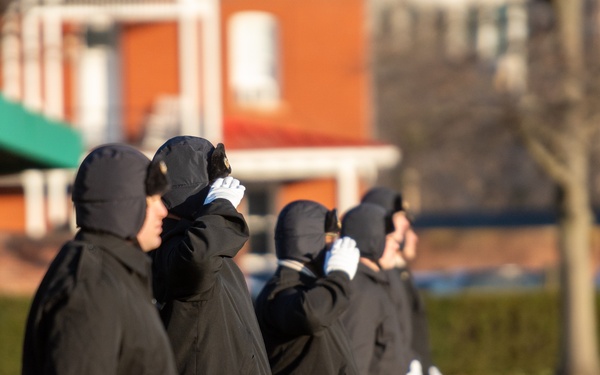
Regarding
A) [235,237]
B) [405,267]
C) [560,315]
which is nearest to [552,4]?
[560,315]

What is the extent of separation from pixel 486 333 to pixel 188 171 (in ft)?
46.8

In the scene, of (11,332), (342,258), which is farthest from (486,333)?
(342,258)

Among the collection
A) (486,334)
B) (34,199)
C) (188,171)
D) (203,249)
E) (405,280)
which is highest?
(188,171)

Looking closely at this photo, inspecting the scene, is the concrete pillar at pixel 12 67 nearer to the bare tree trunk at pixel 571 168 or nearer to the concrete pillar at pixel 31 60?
the concrete pillar at pixel 31 60

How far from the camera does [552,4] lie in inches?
767

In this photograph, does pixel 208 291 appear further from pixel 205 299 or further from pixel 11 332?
pixel 11 332

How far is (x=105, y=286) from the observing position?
3982 millimetres

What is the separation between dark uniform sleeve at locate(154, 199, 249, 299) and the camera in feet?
16.5

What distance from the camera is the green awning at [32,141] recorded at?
954 centimetres

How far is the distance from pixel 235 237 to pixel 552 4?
15041mm

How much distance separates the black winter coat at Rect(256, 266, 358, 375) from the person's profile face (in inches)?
60.5

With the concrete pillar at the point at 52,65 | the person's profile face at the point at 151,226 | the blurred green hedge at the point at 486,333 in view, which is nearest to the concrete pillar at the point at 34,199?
the concrete pillar at the point at 52,65

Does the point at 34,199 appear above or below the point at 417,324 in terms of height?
below

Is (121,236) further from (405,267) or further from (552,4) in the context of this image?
(552,4)
